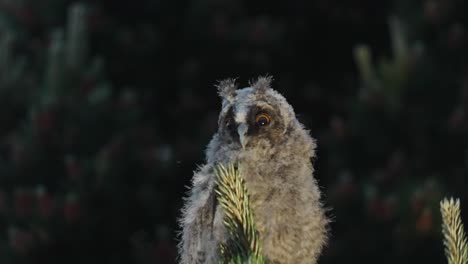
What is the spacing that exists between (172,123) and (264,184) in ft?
17.6

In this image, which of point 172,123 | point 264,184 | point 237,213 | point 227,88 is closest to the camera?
point 237,213

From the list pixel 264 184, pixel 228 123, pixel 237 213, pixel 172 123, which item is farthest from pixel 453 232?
pixel 172 123

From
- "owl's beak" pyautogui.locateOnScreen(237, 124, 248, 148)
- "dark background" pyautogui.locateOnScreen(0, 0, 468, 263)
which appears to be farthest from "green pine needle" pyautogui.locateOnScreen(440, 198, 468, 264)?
"dark background" pyautogui.locateOnScreen(0, 0, 468, 263)

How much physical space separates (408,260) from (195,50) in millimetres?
2846

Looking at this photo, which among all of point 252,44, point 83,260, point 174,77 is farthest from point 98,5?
point 83,260

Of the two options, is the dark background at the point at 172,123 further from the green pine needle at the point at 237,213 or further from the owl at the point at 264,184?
the green pine needle at the point at 237,213

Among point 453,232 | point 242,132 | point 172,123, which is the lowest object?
point 453,232

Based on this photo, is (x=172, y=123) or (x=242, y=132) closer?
(x=242, y=132)

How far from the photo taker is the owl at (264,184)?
69.5 inches

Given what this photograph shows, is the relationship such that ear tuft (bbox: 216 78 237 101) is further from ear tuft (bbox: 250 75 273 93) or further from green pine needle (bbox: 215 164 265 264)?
green pine needle (bbox: 215 164 265 264)

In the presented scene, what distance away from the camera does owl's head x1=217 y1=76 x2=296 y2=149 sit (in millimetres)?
1846

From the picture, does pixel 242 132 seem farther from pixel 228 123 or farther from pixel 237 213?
pixel 237 213

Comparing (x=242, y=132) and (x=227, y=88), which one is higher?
(x=227, y=88)

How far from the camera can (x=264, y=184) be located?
1.82 m
